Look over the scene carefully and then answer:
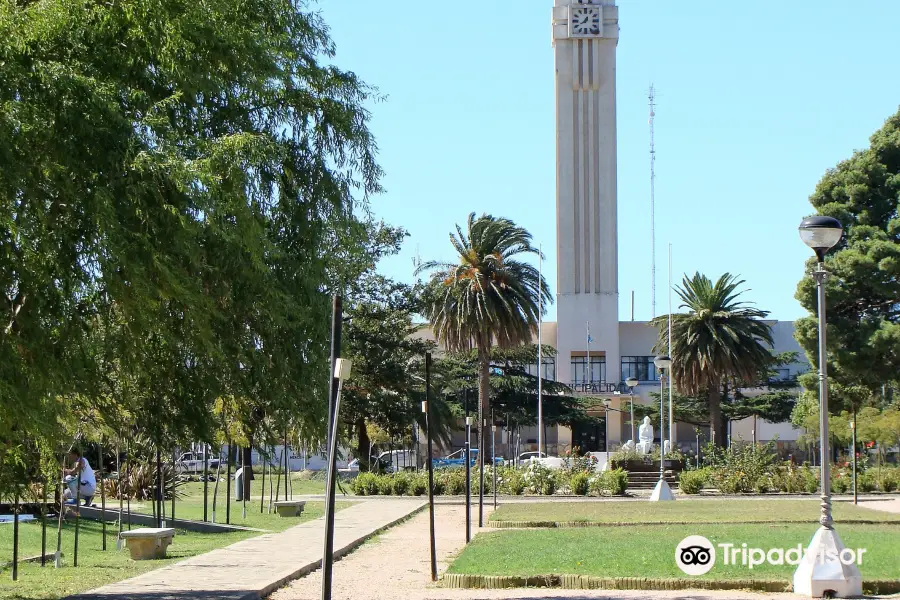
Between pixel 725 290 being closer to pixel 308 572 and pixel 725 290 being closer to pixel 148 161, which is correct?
pixel 308 572

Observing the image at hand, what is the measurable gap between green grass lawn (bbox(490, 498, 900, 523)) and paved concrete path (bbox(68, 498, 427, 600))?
4.79m

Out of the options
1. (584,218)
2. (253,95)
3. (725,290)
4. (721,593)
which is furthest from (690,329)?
(253,95)

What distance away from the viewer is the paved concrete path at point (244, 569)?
1388 cm

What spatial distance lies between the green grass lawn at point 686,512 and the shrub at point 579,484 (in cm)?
447

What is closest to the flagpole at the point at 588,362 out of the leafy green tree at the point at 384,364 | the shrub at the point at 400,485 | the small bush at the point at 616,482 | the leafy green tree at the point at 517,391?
the leafy green tree at the point at 517,391

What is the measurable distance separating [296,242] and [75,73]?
10.6 ft

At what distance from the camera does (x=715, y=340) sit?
182ft

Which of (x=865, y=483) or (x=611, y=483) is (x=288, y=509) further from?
(x=865, y=483)

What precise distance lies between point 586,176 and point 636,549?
58350 millimetres

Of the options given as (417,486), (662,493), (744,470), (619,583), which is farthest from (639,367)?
(619,583)

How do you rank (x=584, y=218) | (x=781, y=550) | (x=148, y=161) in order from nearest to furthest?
(x=148, y=161)
(x=781, y=550)
(x=584, y=218)

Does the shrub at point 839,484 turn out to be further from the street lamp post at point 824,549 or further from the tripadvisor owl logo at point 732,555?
the street lamp post at point 824,549

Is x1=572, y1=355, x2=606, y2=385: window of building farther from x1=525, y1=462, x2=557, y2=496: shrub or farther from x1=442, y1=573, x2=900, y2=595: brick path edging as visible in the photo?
x1=442, y1=573, x2=900, y2=595: brick path edging

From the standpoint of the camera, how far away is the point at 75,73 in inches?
353
